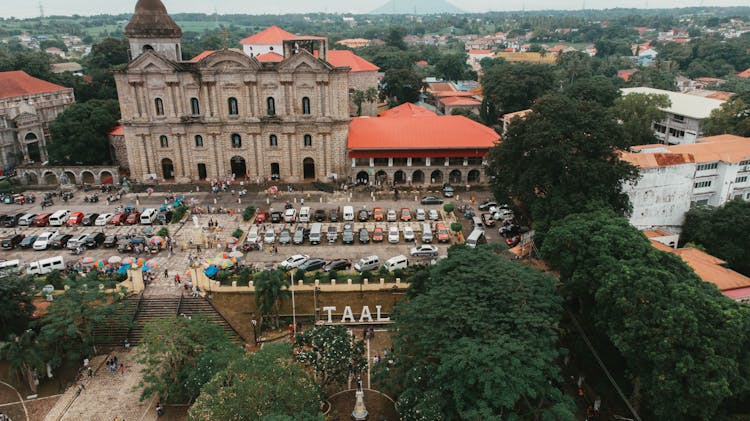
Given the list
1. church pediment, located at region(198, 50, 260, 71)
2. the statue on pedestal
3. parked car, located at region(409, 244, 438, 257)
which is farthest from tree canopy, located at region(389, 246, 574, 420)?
church pediment, located at region(198, 50, 260, 71)

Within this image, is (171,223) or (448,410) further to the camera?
(171,223)

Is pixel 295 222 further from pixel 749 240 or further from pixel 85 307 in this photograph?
pixel 749 240

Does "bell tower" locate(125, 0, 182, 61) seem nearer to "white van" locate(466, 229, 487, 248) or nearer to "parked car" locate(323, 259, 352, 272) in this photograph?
"parked car" locate(323, 259, 352, 272)

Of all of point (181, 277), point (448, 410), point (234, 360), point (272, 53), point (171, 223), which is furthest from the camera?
point (272, 53)

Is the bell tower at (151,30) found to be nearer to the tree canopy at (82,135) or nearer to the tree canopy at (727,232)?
the tree canopy at (82,135)

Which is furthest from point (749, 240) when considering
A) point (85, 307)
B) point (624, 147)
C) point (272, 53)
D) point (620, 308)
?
point (272, 53)

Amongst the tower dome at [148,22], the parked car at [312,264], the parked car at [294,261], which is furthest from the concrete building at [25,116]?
the parked car at [312,264]

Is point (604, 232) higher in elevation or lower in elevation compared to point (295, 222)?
higher
